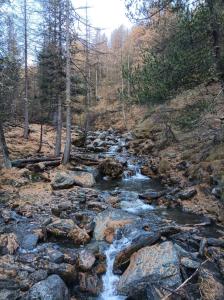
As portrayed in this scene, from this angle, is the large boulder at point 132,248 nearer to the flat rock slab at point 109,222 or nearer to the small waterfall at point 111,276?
the small waterfall at point 111,276

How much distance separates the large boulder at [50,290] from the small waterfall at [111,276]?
0.82m

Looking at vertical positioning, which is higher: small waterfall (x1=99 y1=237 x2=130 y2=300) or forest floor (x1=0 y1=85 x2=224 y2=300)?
forest floor (x1=0 y1=85 x2=224 y2=300)

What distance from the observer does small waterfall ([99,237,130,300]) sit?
6266 millimetres

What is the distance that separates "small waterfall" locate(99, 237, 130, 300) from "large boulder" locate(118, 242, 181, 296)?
6.3 inches

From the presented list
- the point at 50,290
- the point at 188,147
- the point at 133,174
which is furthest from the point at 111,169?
the point at 50,290

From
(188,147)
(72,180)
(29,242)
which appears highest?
(188,147)

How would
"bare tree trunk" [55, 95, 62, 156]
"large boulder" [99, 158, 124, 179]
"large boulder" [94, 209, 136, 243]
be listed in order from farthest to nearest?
"bare tree trunk" [55, 95, 62, 156], "large boulder" [99, 158, 124, 179], "large boulder" [94, 209, 136, 243]

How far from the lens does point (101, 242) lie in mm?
8305

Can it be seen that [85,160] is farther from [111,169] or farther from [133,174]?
[133,174]

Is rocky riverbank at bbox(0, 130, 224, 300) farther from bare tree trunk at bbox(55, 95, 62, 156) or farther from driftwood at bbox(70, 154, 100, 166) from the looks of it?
bare tree trunk at bbox(55, 95, 62, 156)

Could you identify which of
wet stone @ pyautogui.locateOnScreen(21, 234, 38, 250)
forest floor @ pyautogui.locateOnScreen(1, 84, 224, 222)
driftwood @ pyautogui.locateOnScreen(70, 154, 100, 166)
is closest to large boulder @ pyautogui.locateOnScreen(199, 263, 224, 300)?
forest floor @ pyautogui.locateOnScreen(1, 84, 224, 222)

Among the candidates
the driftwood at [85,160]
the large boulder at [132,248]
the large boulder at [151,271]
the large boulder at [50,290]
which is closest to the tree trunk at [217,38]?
the large boulder at [132,248]

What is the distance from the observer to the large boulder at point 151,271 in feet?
19.9

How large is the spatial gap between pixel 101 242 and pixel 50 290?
8.86 feet
